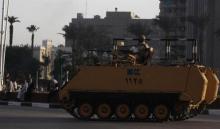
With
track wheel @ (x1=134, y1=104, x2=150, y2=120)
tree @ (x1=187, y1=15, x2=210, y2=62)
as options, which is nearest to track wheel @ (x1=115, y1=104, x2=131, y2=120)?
track wheel @ (x1=134, y1=104, x2=150, y2=120)

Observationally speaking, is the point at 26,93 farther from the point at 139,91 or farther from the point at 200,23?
the point at 200,23

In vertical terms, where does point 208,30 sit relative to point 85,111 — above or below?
above

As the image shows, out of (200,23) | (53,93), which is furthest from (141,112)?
(200,23)

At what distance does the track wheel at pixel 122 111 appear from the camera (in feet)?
72.3

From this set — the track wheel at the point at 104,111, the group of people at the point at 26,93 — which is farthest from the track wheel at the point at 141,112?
the group of people at the point at 26,93

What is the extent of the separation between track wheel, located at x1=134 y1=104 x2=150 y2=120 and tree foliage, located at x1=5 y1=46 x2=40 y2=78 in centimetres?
8573

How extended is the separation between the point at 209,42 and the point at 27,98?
217 ft

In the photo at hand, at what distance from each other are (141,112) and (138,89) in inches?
29.9

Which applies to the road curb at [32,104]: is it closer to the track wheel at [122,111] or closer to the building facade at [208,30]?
the track wheel at [122,111]

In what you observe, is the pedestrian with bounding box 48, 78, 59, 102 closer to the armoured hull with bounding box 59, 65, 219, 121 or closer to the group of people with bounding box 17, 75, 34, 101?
the group of people with bounding box 17, 75, 34, 101

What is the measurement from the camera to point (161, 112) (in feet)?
71.8

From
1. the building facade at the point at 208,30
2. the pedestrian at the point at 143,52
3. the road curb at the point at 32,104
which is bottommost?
the road curb at the point at 32,104

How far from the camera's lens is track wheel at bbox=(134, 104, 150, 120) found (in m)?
22.0

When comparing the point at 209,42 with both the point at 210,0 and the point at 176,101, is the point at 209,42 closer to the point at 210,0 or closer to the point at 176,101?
the point at 210,0
